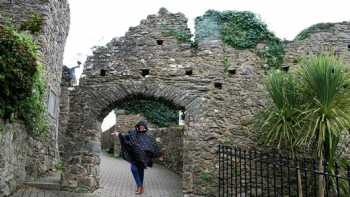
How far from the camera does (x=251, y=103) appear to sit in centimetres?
854

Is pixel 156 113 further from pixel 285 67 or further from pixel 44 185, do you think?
pixel 44 185

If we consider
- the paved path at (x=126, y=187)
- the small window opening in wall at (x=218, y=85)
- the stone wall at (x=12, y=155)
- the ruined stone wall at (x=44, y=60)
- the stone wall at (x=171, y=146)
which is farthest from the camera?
the stone wall at (x=171, y=146)

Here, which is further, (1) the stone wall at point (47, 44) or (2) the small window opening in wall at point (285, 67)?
(2) the small window opening in wall at point (285, 67)

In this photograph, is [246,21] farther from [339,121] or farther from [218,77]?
[339,121]

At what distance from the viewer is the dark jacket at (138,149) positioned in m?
7.16

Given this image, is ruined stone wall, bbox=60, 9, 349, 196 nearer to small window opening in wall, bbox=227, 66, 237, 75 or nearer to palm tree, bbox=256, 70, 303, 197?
small window opening in wall, bbox=227, 66, 237, 75

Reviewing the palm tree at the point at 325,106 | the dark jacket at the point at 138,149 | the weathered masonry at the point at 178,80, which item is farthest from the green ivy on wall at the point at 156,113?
the palm tree at the point at 325,106

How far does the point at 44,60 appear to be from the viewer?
8094 millimetres

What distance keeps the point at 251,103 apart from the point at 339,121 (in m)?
2.49

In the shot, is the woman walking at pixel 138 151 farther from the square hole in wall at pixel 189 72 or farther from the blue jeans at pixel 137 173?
the square hole in wall at pixel 189 72

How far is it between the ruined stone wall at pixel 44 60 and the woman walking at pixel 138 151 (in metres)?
1.85

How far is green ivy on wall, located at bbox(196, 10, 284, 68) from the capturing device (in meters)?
9.01

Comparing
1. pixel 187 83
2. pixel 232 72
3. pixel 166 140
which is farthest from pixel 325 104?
pixel 166 140

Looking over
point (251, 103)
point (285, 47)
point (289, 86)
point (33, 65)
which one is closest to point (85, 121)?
point (33, 65)
